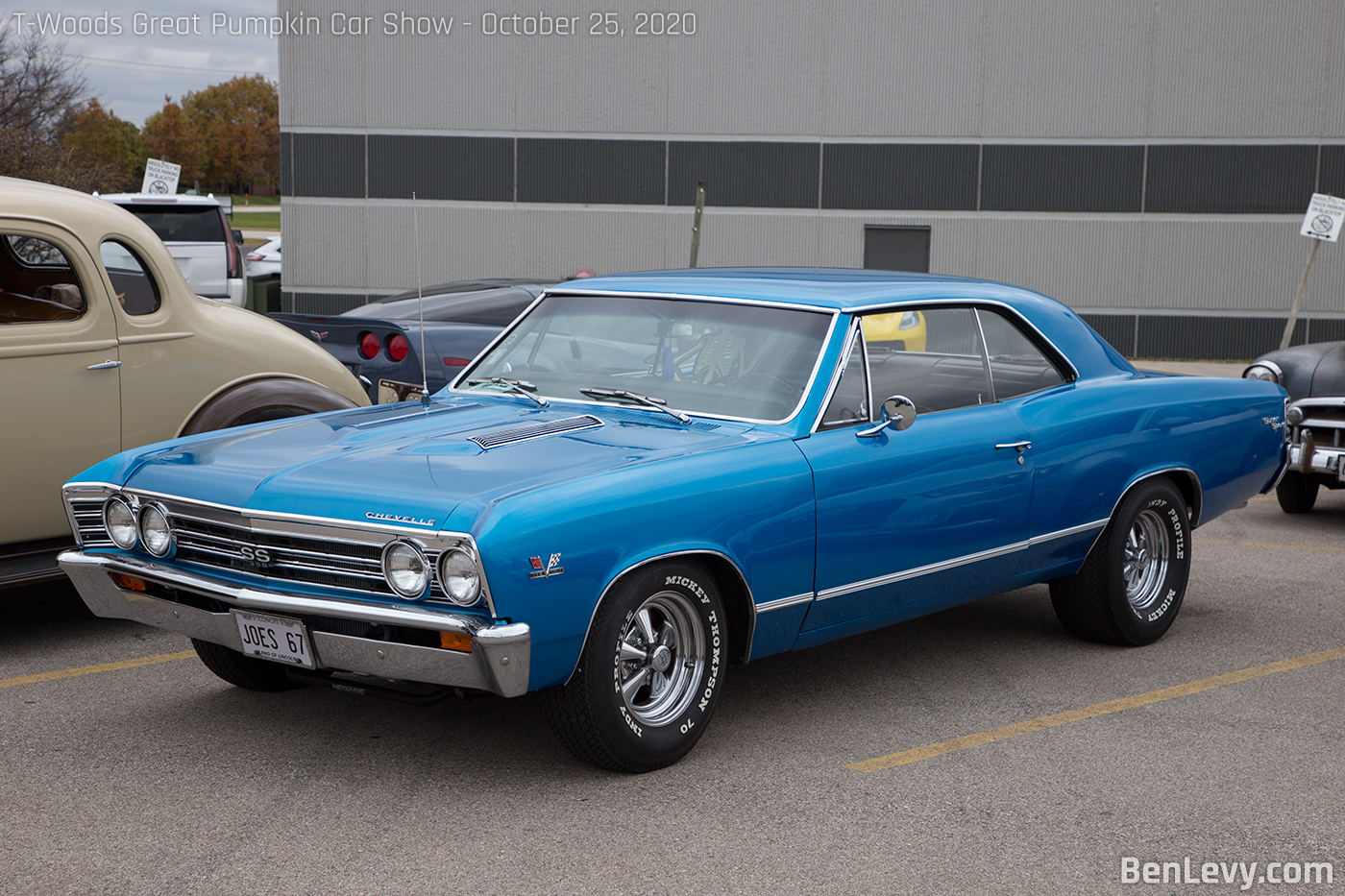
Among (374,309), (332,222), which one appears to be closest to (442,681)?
(374,309)

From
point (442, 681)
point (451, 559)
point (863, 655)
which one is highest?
point (451, 559)

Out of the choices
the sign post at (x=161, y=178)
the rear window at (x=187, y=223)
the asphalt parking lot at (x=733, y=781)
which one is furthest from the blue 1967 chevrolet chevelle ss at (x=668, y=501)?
the sign post at (x=161, y=178)

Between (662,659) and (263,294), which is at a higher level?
(263,294)

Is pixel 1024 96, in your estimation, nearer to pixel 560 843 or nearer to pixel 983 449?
pixel 983 449

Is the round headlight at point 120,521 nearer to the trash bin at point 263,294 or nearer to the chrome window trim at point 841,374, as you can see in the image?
the chrome window trim at point 841,374

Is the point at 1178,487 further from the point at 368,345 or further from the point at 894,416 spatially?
the point at 368,345

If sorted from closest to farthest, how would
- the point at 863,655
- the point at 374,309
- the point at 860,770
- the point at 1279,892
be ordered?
the point at 1279,892
the point at 860,770
the point at 863,655
the point at 374,309

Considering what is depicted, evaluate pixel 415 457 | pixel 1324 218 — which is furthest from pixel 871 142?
pixel 415 457

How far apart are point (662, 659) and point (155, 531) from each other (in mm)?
1706

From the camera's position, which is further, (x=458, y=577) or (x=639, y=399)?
(x=639, y=399)

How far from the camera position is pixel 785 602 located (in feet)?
14.4

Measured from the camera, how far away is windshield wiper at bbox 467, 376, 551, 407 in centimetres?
507

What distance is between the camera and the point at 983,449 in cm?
506

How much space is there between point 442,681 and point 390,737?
0.98m
